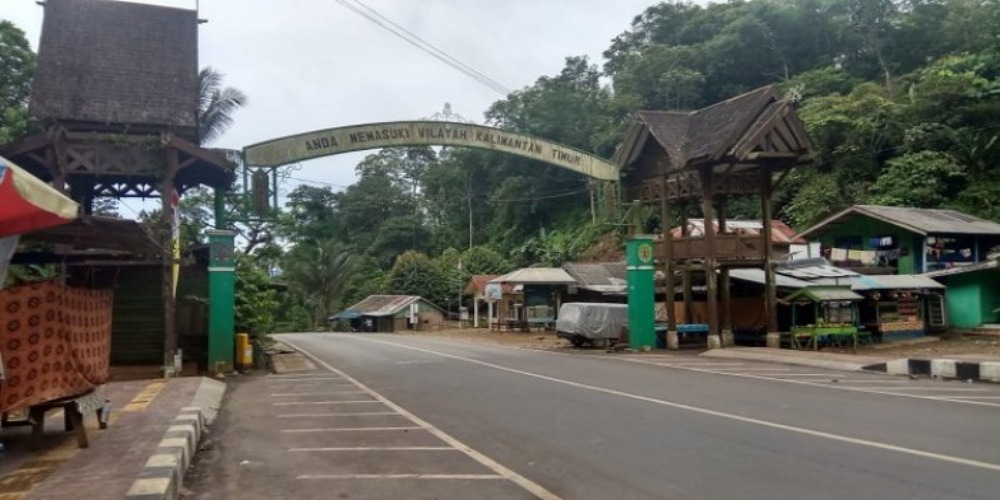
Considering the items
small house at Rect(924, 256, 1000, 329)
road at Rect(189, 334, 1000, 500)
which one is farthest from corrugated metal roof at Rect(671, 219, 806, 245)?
road at Rect(189, 334, 1000, 500)

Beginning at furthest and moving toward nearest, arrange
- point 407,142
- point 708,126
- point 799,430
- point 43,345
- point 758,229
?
point 758,229 < point 708,126 < point 407,142 < point 799,430 < point 43,345

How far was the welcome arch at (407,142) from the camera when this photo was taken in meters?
21.5

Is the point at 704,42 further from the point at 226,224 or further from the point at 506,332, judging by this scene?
the point at 226,224

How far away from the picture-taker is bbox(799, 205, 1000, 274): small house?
Result: 29672 mm

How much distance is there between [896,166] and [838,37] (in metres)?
20.5

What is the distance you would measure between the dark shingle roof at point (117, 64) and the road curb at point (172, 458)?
984cm

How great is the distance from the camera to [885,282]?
2669 cm

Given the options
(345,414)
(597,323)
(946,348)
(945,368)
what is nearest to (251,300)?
(345,414)

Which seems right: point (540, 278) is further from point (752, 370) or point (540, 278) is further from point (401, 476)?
point (401, 476)

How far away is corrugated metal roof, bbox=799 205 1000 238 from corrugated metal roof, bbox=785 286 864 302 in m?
5.85

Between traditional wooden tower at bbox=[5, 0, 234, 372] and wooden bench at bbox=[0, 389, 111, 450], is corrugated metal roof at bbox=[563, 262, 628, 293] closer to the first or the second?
traditional wooden tower at bbox=[5, 0, 234, 372]

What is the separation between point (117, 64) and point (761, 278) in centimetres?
2218

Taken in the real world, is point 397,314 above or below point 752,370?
above

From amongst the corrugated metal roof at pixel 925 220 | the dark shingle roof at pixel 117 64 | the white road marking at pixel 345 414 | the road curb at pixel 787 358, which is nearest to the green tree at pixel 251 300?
the dark shingle roof at pixel 117 64
